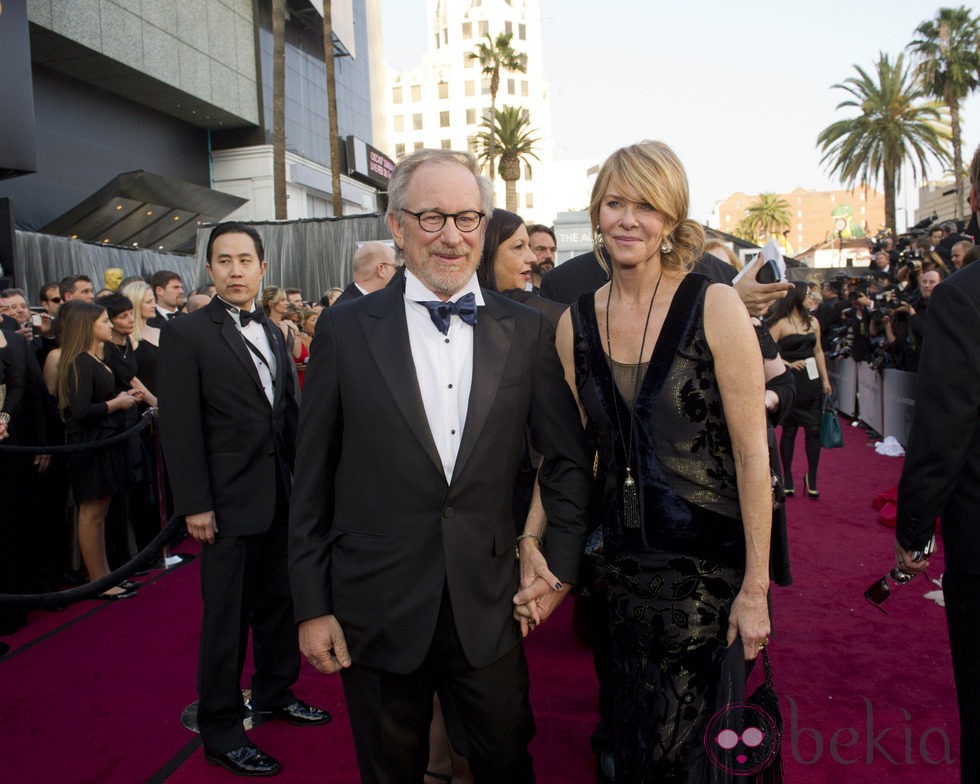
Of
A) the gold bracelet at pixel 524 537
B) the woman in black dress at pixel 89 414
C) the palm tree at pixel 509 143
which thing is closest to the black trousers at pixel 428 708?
the gold bracelet at pixel 524 537

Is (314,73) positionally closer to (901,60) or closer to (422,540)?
(901,60)

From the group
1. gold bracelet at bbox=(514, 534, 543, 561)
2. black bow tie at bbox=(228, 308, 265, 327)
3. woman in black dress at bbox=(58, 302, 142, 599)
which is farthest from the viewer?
woman in black dress at bbox=(58, 302, 142, 599)

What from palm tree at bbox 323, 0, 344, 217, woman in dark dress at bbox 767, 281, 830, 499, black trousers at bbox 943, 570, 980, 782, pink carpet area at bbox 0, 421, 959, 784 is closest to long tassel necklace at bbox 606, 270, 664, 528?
black trousers at bbox 943, 570, 980, 782

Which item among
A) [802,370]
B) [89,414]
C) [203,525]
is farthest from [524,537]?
[802,370]

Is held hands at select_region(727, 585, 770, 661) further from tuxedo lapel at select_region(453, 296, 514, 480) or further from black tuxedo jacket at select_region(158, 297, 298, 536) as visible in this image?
black tuxedo jacket at select_region(158, 297, 298, 536)

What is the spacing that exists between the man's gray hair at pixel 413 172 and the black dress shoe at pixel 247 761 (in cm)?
241

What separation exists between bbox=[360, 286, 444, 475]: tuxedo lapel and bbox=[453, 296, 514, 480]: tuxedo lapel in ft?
0.28

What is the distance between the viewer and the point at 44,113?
20188 mm

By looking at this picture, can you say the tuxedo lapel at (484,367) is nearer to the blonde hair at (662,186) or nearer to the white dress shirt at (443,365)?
the white dress shirt at (443,365)

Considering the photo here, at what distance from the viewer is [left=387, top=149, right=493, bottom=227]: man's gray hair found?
2.13 m

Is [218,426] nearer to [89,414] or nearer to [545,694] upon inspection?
[545,694]

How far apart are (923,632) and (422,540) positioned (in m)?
3.84

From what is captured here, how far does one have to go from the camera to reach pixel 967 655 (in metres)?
2.19

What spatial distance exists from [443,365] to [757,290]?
1.21 m
